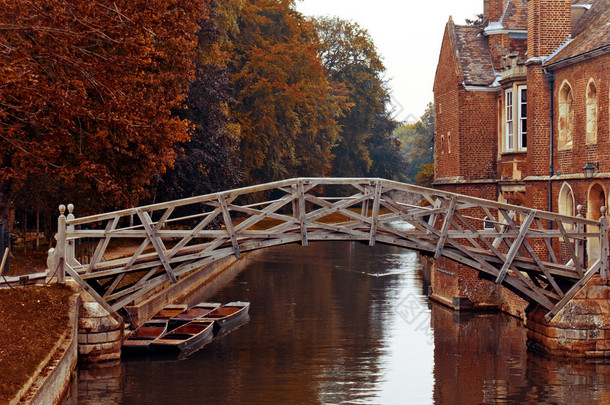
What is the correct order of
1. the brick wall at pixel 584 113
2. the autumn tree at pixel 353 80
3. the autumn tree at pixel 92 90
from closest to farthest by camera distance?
1. the autumn tree at pixel 92 90
2. the brick wall at pixel 584 113
3. the autumn tree at pixel 353 80

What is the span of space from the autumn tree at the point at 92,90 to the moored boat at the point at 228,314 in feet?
14.0

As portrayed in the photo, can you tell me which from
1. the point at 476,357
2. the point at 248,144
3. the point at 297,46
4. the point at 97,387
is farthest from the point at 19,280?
the point at 297,46

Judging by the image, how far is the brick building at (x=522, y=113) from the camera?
23.4 meters

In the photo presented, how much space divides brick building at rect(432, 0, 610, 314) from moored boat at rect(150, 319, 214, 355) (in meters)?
8.87

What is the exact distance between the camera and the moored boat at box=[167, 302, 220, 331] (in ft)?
80.0

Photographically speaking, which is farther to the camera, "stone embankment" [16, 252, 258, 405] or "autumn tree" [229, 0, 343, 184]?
"autumn tree" [229, 0, 343, 184]

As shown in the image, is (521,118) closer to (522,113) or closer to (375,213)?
(522,113)

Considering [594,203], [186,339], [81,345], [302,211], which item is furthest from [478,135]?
[81,345]

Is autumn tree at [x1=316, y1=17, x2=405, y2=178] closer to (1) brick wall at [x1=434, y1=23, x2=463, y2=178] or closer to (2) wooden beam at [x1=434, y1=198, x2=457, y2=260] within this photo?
(1) brick wall at [x1=434, y1=23, x2=463, y2=178]

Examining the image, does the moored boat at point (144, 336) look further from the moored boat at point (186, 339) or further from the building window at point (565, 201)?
the building window at point (565, 201)

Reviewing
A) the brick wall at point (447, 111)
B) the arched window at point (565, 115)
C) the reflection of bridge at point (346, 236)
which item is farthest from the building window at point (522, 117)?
the reflection of bridge at point (346, 236)

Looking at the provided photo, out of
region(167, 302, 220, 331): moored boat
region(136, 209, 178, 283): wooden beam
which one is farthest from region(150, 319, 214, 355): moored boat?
region(136, 209, 178, 283): wooden beam

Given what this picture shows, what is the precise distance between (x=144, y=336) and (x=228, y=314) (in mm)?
4762

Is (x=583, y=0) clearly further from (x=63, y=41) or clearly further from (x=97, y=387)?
(x=97, y=387)
